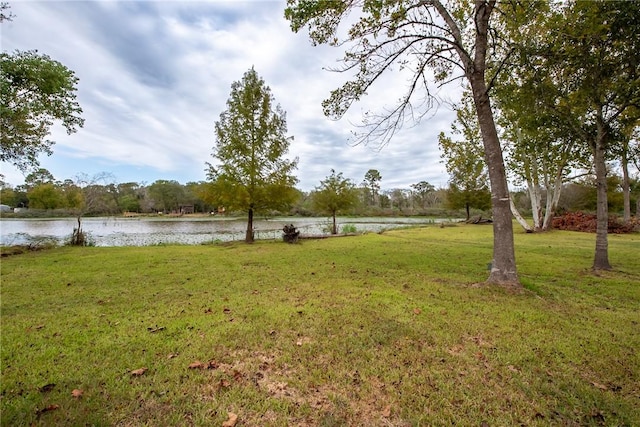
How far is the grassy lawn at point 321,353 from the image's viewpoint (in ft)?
7.52

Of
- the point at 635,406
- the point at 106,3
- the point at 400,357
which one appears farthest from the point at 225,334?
the point at 106,3

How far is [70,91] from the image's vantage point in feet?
38.1

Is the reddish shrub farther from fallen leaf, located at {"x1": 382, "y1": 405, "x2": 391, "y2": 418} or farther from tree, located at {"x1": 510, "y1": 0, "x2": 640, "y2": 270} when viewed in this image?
fallen leaf, located at {"x1": 382, "y1": 405, "x2": 391, "y2": 418}

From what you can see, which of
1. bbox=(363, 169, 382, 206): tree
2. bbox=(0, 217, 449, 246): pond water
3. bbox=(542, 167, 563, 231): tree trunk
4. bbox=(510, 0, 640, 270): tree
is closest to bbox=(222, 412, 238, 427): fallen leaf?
bbox=(510, 0, 640, 270): tree

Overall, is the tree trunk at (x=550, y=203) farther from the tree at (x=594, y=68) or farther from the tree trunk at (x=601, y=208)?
the tree trunk at (x=601, y=208)

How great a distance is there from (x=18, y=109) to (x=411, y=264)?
1499 cm

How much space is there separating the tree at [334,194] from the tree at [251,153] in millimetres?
7953

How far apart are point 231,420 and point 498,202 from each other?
5597 millimetres

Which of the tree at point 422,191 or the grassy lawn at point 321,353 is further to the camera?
the tree at point 422,191

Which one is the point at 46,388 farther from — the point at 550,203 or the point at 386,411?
the point at 550,203

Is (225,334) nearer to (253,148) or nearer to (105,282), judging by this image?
(105,282)

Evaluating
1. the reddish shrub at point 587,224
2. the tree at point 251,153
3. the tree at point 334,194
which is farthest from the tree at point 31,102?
the reddish shrub at point 587,224

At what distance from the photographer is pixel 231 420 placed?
2174 millimetres

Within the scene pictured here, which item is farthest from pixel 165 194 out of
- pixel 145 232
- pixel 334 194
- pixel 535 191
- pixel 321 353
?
pixel 321 353
